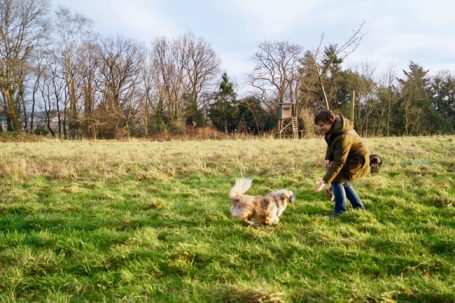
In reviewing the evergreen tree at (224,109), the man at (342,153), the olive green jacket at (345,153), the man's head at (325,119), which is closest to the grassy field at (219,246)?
the man at (342,153)

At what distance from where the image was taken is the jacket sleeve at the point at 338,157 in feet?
16.5

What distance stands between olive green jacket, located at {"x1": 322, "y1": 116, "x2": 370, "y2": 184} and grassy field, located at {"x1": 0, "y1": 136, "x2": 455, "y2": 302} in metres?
0.60

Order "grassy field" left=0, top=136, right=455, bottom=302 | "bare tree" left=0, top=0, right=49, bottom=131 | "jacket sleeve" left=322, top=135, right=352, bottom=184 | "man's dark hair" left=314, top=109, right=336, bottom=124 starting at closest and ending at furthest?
"grassy field" left=0, top=136, right=455, bottom=302 → "jacket sleeve" left=322, top=135, right=352, bottom=184 → "man's dark hair" left=314, top=109, right=336, bottom=124 → "bare tree" left=0, top=0, right=49, bottom=131

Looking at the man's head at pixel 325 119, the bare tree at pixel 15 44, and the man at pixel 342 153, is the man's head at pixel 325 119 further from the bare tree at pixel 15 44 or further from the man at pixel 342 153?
the bare tree at pixel 15 44

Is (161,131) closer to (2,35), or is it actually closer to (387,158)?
(2,35)

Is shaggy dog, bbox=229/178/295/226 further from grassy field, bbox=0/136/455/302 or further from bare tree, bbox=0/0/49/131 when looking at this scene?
bare tree, bbox=0/0/49/131

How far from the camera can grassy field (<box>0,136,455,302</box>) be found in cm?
330

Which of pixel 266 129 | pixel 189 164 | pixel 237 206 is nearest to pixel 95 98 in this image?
pixel 266 129

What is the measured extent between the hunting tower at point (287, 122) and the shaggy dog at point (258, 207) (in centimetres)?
2534

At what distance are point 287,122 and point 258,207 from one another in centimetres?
3158

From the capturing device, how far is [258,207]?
488 centimetres

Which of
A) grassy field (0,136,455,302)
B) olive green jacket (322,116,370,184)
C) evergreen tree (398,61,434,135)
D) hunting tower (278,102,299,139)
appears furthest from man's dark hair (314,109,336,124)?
evergreen tree (398,61,434,135)

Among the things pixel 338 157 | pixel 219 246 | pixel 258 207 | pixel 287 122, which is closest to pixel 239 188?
pixel 258 207

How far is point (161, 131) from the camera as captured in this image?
3744 centimetres
